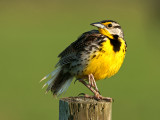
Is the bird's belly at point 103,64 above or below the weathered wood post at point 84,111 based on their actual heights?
above

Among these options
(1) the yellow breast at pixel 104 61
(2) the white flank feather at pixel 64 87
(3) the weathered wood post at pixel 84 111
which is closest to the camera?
(3) the weathered wood post at pixel 84 111

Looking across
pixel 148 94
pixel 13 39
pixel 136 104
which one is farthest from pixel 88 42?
pixel 13 39

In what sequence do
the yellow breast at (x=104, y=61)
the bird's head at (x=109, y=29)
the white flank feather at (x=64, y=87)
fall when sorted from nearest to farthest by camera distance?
the yellow breast at (x=104, y=61), the bird's head at (x=109, y=29), the white flank feather at (x=64, y=87)

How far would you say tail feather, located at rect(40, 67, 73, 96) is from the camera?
360 cm

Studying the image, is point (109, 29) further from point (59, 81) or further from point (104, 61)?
point (59, 81)

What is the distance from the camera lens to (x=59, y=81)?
12.0ft

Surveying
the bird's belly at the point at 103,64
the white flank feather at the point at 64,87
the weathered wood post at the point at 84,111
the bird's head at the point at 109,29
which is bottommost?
the weathered wood post at the point at 84,111

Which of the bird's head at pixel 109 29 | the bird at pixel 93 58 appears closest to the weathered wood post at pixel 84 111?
the bird at pixel 93 58

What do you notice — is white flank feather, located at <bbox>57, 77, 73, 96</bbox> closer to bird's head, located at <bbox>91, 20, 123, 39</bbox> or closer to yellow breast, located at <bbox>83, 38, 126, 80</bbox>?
yellow breast, located at <bbox>83, 38, 126, 80</bbox>

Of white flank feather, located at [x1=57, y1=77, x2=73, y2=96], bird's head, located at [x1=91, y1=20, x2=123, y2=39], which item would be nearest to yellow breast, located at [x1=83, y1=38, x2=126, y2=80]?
bird's head, located at [x1=91, y1=20, x2=123, y2=39]

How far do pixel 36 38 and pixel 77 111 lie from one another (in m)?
9.17

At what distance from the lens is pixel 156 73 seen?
877 cm

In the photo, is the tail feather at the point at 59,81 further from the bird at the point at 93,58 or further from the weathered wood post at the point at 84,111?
the weathered wood post at the point at 84,111

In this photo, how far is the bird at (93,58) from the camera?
10.9 ft
